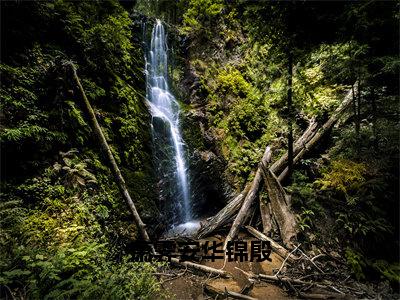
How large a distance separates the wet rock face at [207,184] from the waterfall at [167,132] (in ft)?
1.42

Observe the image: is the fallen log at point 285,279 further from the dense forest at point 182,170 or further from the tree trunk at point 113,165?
the tree trunk at point 113,165

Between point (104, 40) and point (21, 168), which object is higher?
point (104, 40)

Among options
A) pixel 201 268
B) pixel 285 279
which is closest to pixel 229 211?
pixel 201 268

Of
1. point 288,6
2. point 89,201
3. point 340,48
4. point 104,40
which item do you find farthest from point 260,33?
point 89,201

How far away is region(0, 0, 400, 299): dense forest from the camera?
430 centimetres

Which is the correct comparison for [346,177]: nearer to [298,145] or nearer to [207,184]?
[298,145]

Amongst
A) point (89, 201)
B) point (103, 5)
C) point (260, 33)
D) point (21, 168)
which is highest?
point (103, 5)

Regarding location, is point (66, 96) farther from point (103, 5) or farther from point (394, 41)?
point (394, 41)

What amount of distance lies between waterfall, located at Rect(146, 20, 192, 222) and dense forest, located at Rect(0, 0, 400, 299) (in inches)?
3.1

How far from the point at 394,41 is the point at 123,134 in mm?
7273

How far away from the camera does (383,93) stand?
6676 mm

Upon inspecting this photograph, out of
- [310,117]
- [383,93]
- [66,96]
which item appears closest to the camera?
[66,96]

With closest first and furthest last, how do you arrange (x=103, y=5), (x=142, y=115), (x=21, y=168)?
(x=21, y=168) < (x=103, y=5) < (x=142, y=115)

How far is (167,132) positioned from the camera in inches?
369
